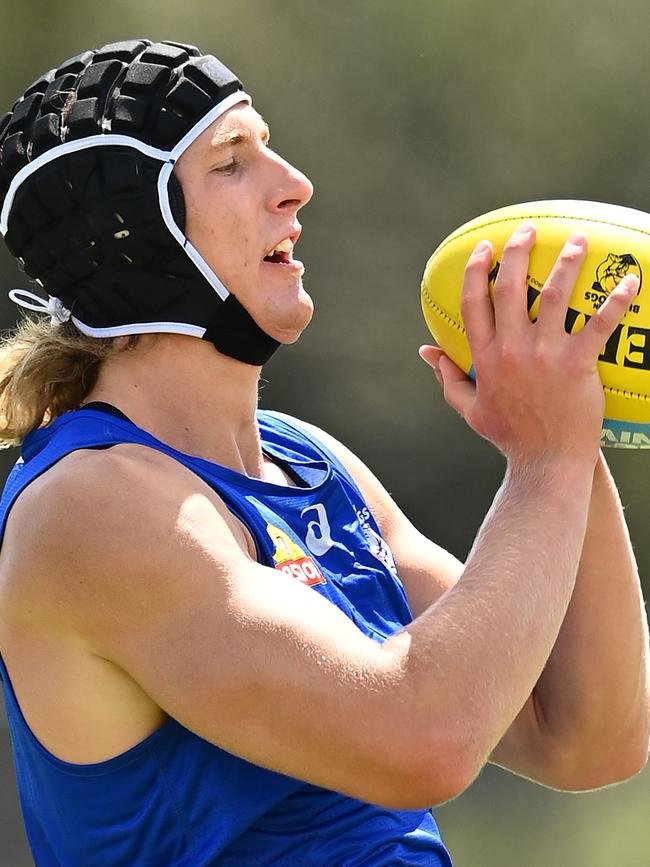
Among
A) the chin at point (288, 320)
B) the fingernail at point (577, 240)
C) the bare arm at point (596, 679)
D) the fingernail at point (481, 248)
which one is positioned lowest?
the bare arm at point (596, 679)

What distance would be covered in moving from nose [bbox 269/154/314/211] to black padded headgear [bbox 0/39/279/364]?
0.16 meters

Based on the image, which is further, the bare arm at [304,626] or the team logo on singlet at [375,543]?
the team logo on singlet at [375,543]

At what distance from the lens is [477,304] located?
2184mm

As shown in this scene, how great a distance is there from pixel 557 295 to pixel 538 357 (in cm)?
10

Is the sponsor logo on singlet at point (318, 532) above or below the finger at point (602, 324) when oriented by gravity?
below

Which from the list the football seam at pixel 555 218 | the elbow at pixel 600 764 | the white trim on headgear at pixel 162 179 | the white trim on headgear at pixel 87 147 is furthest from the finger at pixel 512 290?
the elbow at pixel 600 764

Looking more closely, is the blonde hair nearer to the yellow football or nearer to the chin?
the chin

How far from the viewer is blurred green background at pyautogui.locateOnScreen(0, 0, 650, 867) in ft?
19.7

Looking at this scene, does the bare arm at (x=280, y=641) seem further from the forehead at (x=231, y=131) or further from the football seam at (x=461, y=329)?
the forehead at (x=231, y=131)

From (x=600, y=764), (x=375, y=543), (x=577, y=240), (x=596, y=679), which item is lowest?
(x=600, y=764)

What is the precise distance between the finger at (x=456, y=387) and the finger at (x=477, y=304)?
12 cm

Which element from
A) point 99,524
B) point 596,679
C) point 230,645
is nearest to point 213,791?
point 230,645

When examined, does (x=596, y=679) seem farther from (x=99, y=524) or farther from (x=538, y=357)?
(x=99, y=524)

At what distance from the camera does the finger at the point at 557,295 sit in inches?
83.0
